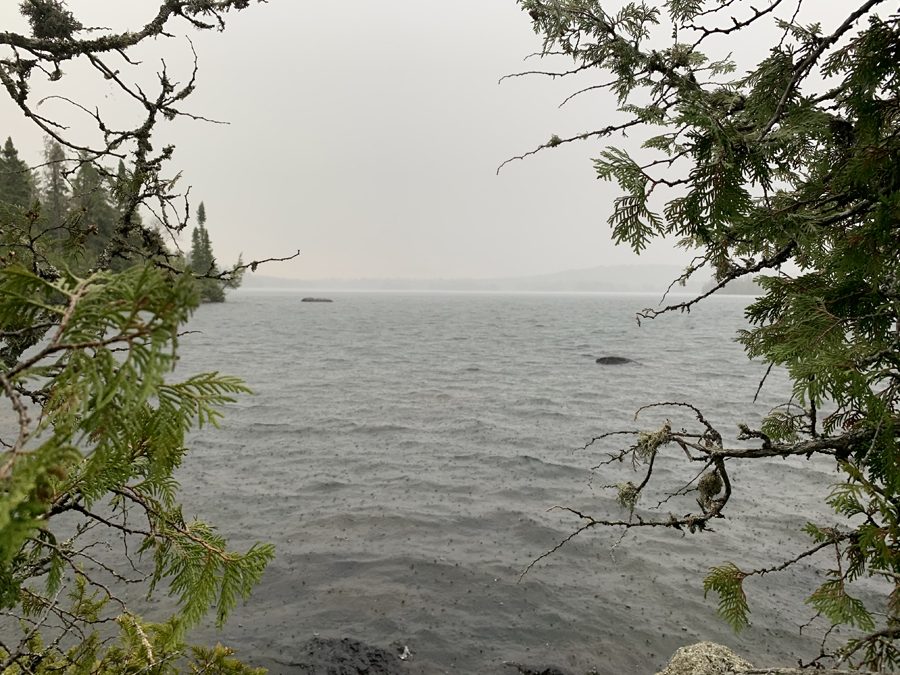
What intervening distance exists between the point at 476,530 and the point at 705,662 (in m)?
5.24

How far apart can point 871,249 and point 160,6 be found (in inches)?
190

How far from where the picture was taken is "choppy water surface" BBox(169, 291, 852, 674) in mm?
6930

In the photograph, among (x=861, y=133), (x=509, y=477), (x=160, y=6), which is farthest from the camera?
(x=509, y=477)

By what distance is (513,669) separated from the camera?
630 centimetres

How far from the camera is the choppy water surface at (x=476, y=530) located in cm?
693

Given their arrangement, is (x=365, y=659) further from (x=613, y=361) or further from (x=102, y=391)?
(x=613, y=361)

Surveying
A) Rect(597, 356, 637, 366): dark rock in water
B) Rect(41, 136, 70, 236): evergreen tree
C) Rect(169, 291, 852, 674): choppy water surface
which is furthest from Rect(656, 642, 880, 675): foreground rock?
Rect(597, 356, 637, 366): dark rock in water

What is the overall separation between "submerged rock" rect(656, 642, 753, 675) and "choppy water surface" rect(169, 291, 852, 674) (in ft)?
3.69

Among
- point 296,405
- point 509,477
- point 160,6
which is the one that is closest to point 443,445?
point 509,477

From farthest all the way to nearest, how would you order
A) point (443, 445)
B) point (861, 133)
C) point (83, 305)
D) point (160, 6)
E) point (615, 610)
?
1. point (443, 445)
2. point (615, 610)
3. point (160, 6)
4. point (861, 133)
5. point (83, 305)

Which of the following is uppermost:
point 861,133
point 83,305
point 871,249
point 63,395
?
point 861,133

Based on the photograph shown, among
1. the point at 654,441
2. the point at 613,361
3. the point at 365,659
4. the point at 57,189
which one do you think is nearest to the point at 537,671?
the point at 365,659

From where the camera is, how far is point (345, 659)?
637 cm

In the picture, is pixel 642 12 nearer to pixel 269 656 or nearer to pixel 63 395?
pixel 63 395
